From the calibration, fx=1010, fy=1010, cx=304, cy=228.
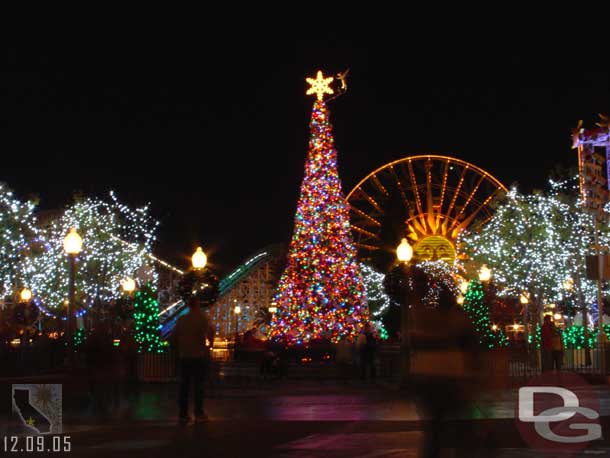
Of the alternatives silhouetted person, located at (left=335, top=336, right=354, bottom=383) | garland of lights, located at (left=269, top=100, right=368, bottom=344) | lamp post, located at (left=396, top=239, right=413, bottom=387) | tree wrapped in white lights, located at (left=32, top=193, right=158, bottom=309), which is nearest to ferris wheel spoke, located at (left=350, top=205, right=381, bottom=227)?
tree wrapped in white lights, located at (left=32, top=193, right=158, bottom=309)

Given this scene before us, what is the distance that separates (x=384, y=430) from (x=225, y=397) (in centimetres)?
813

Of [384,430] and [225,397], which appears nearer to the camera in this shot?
[384,430]

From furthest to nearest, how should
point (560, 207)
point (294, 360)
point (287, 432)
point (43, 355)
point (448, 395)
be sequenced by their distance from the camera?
1. point (560, 207)
2. point (294, 360)
3. point (43, 355)
4. point (287, 432)
5. point (448, 395)

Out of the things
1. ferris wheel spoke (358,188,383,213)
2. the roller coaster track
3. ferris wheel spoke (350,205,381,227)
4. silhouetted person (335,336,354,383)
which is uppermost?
ferris wheel spoke (358,188,383,213)

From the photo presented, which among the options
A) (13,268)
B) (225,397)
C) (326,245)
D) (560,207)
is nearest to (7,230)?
(13,268)

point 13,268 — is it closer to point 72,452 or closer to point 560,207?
point 560,207

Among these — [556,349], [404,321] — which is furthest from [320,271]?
[556,349]

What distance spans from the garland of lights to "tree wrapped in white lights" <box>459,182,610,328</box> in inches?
769

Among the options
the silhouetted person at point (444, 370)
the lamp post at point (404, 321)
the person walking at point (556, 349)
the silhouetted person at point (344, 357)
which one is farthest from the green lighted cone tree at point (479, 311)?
the silhouetted person at point (444, 370)

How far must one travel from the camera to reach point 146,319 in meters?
31.0

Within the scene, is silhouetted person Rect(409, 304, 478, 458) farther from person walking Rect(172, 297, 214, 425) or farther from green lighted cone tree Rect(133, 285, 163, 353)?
green lighted cone tree Rect(133, 285, 163, 353)

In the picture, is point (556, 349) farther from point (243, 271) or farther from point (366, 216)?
point (243, 271)

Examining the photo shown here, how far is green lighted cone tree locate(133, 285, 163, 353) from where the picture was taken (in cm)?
3077

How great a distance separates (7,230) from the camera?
5212 centimetres
